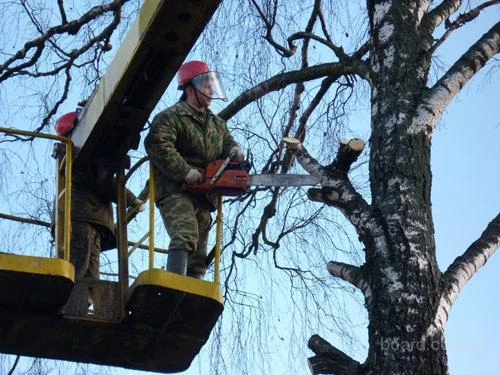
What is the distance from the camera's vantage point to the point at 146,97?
8.12 m

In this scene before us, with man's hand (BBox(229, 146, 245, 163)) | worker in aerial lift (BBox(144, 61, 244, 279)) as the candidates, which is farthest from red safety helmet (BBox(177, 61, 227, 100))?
man's hand (BBox(229, 146, 245, 163))

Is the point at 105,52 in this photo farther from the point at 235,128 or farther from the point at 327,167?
the point at 327,167

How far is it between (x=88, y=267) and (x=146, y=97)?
1.37 meters

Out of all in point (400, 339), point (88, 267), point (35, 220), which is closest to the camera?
point (400, 339)

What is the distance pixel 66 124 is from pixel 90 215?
0.79 metres

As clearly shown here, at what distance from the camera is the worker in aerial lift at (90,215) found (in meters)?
8.59

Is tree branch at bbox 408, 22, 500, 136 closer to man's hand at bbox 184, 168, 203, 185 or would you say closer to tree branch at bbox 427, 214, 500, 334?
tree branch at bbox 427, 214, 500, 334

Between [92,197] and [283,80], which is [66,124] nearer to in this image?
[92,197]

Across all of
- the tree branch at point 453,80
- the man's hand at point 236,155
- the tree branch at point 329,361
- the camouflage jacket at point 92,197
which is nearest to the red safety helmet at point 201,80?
the man's hand at point 236,155

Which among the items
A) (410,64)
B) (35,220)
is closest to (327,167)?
(410,64)

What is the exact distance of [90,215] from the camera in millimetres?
8672

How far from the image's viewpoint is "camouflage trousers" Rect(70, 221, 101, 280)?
8578mm

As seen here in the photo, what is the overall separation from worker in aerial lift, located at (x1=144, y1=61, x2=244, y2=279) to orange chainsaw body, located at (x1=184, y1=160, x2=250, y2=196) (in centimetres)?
6

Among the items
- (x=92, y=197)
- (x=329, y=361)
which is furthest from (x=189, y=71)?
(x=329, y=361)
